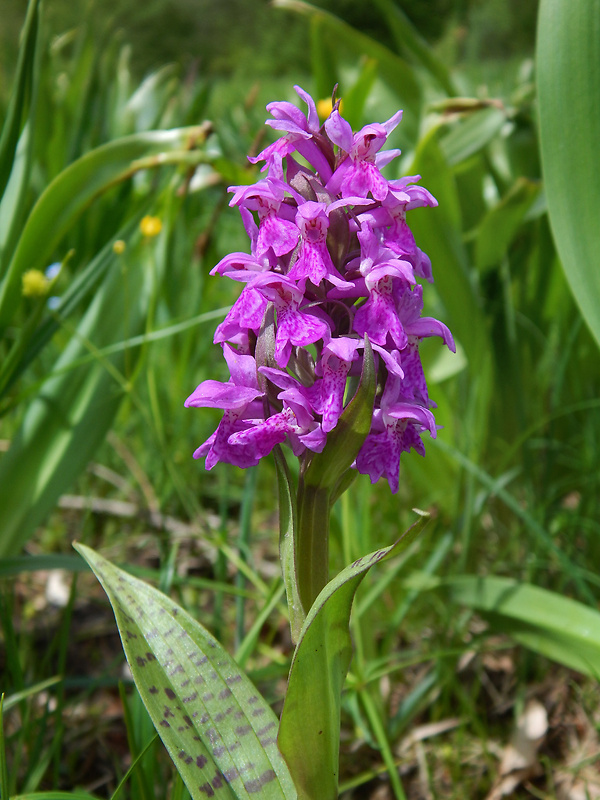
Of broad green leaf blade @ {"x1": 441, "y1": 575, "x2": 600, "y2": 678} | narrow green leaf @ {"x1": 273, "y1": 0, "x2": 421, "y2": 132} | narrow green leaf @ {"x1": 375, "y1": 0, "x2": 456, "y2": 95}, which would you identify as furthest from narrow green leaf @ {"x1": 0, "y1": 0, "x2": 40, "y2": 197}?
narrow green leaf @ {"x1": 375, "y1": 0, "x2": 456, "y2": 95}

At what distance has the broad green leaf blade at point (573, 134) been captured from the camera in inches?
42.3

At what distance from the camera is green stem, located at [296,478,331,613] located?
0.72 m

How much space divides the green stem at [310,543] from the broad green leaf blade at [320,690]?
60mm

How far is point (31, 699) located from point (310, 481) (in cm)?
74

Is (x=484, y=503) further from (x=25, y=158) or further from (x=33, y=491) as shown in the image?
(x=25, y=158)

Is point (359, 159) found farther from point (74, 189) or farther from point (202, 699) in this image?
point (74, 189)

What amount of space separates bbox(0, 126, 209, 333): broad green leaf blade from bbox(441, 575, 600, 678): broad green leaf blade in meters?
1.01

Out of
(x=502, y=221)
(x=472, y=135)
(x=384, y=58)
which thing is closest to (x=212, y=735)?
(x=502, y=221)

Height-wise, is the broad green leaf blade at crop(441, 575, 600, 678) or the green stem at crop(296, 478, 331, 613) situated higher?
the green stem at crop(296, 478, 331, 613)

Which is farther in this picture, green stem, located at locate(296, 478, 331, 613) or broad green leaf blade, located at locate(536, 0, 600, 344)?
broad green leaf blade, located at locate(536, 0, 600, 344)

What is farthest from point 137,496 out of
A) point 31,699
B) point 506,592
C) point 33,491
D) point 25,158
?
point 506,592

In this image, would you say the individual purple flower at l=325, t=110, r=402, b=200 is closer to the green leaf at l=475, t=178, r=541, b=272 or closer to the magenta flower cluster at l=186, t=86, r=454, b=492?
the magenta flower cluster at l=186, t=86, r=454, b=492

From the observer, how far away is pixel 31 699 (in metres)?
1.12

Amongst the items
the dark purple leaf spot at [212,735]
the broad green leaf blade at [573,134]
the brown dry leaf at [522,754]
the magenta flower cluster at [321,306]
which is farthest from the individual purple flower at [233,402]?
the brown dry leaf at [522,754]
